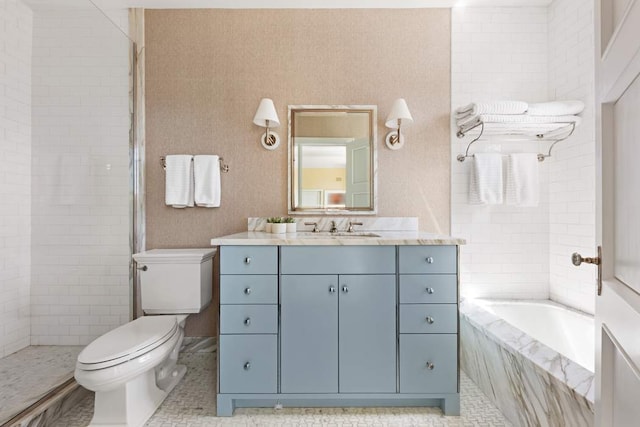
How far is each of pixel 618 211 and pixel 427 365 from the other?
1.27 m

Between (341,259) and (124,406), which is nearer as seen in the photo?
(124,406)

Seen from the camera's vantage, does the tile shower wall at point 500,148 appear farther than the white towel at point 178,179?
Yes

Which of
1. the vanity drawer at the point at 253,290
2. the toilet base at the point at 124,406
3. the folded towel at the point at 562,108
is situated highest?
the folded towel at the point at 562,108

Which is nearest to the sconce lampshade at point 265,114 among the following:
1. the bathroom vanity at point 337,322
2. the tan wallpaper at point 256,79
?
the tan wallpaper at point 256,79

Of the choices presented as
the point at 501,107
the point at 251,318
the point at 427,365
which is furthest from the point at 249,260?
the point at 501,107

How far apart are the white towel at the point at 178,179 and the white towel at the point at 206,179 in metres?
0.06

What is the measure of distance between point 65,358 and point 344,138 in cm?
222

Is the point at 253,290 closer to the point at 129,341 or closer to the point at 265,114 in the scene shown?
the point at 129,341

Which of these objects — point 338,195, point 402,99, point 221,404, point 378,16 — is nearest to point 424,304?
point 338,195

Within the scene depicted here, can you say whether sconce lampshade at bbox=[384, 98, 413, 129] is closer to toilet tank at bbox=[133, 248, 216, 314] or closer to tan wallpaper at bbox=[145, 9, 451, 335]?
tan wallpaper at bbox=[145, 9, 451, 335]

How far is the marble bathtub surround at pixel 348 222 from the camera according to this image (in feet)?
7.73

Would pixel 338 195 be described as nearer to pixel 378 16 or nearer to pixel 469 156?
pixel 469 156

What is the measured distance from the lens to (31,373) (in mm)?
1711

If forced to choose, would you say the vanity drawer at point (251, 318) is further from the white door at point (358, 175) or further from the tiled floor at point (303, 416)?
the white door at point (358, 175)
